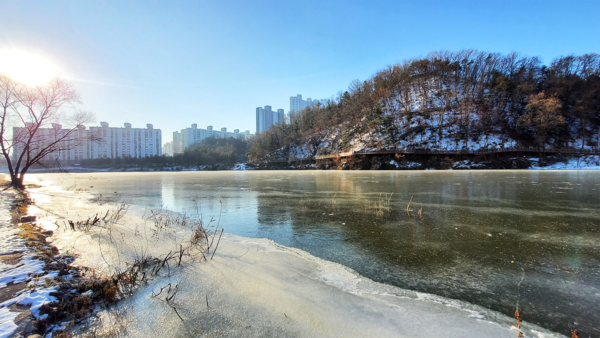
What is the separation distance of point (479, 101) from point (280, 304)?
6581 centimetres

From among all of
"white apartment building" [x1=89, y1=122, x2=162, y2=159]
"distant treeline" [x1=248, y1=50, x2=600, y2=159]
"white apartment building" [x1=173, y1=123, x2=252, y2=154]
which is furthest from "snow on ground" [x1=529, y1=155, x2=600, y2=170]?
"white apartment building" [x1=173, y1=123, x2=252, y2=154]

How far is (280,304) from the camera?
2.76 meters

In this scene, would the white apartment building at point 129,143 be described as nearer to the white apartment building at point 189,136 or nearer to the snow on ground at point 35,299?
the white apartment building at point 189,136

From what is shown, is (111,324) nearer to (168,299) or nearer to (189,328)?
(168,299)

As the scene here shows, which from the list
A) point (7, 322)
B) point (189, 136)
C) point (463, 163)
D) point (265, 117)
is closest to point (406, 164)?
point (463, 163)

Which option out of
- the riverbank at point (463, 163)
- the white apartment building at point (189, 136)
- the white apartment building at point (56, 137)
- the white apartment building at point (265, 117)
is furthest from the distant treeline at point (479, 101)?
the white apartment building at point (189, 136)

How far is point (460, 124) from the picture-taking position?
49.4m

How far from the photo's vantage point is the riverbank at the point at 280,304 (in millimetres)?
2307

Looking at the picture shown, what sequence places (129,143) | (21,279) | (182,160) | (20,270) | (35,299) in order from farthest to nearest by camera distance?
(129,143)
(182,160)
(20,270)
(21,279)
(35,299)

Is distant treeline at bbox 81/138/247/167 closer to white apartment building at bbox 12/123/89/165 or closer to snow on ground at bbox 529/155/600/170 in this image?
white apartment building at bbox 12/123/89/165

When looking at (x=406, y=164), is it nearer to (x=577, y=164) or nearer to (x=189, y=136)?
(x=577, y=164)

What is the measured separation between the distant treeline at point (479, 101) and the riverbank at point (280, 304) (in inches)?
1979

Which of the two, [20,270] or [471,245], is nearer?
[20,270]

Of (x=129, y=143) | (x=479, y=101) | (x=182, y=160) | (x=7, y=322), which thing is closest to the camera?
(x=7, y=322)
